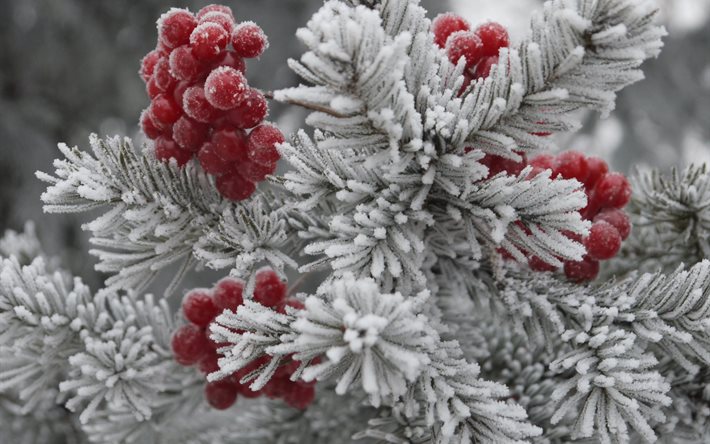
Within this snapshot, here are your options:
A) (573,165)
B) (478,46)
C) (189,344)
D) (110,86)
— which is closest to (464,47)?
(478,46)

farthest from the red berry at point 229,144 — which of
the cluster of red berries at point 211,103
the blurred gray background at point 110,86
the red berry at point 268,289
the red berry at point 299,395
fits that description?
the blurred gray background at point 110,86

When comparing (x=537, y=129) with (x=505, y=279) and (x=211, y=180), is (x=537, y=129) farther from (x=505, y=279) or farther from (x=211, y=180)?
(x=211, y=180)

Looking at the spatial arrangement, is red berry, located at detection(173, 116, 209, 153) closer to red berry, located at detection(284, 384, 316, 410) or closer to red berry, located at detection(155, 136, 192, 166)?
red berry, located at detection(155, 136, 192, 166)

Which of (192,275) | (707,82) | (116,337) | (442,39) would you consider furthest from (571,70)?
(707,82)

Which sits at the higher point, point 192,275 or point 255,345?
point 192,275

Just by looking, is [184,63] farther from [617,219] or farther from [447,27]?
[617,219]

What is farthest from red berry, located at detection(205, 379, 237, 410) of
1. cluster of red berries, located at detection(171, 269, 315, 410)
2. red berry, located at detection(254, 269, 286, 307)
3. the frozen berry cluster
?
the frozen berry cluster
